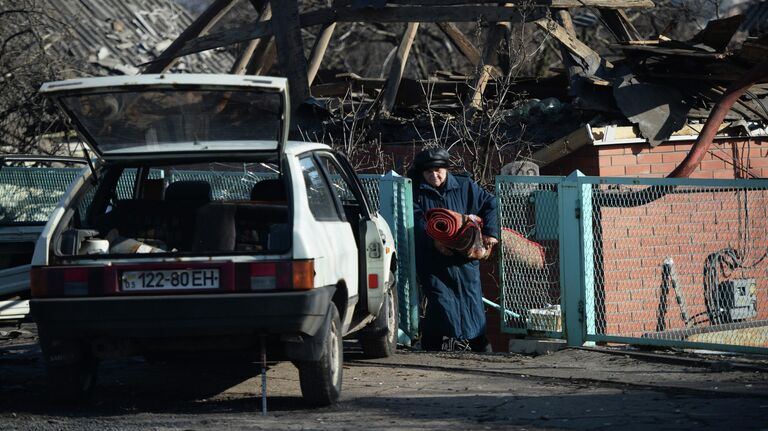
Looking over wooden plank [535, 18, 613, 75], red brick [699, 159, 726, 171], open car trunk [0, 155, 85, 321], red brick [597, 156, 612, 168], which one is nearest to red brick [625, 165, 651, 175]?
red brick [597, 156, 612, 168]

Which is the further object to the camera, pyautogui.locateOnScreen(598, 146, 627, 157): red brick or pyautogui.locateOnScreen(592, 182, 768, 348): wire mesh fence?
pyautogui.locateOnScreen(598, 146, 627, 157): red brick

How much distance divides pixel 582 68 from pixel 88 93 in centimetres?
659

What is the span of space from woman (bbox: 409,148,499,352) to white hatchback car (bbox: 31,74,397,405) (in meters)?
1.79

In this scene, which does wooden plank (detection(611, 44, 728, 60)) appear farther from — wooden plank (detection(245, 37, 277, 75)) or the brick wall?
wooden plank (detection(245, 37, 277, 75))

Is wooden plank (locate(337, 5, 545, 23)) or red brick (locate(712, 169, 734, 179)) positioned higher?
wooden plank (locate(337, 5, 545, 23))

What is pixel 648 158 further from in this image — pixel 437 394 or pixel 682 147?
pixel 437 394

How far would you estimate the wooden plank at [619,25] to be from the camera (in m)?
12.7

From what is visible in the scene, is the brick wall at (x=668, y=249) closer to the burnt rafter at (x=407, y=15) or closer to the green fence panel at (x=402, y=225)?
the green fence panel at (x=402, y=225)

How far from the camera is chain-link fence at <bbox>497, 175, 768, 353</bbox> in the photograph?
25.7 feet

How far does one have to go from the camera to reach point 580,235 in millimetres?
8508

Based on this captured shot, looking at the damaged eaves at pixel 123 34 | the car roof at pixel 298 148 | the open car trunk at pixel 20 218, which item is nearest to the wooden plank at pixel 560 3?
the open car trunk at pixel 20 218

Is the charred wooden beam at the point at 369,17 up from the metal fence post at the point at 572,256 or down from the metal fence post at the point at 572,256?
up

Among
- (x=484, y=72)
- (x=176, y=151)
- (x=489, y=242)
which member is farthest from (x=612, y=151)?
(x=176, y=151)

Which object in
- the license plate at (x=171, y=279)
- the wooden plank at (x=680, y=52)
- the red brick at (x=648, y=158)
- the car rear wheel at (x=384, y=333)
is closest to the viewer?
the license plate at (x=171, y=279)
